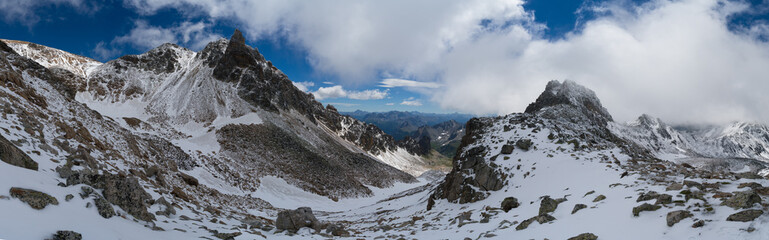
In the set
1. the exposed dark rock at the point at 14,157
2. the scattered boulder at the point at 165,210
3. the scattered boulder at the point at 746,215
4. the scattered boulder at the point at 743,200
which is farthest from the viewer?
the scattered boulder at the point at 165,210

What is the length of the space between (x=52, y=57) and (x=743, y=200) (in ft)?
430

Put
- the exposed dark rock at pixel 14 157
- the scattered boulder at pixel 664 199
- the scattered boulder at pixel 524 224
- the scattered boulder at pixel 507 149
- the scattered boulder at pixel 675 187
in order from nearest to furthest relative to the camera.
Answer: the exposed dark rock at pixel 14 157, the scattered boulder at pixel 664 199, the scattered boulder at pixel 675 187, the scattered boulder at pixel 524 224, the scattered boulder at pixel 507 149

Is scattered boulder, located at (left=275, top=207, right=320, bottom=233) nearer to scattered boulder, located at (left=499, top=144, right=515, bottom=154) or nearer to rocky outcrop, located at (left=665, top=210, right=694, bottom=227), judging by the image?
rocky outcrop, located at (left=665, top=210, right=694, bottom=227)

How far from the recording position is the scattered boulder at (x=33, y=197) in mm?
7605

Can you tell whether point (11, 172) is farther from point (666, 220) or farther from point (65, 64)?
point (65, 64)

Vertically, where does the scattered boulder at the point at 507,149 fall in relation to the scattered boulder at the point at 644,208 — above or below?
above

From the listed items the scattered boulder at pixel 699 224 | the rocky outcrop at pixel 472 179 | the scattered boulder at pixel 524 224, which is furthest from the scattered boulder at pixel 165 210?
the rocky outcrop at pixel 472 179

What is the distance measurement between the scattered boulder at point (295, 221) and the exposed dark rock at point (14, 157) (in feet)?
33.9

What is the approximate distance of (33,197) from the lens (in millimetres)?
7875

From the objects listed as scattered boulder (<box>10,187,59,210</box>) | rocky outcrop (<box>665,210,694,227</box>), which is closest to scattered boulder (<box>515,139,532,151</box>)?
rocky outcrop (<box>665,210,694,227</box>)

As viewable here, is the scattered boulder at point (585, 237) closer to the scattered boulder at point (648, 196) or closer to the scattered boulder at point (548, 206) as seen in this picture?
the scattered boulder at point (648, 196)

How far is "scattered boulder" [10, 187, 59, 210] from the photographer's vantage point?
761cm

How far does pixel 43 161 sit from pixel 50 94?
667 inches

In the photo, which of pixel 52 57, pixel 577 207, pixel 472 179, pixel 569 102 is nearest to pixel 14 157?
pixel 577 207
